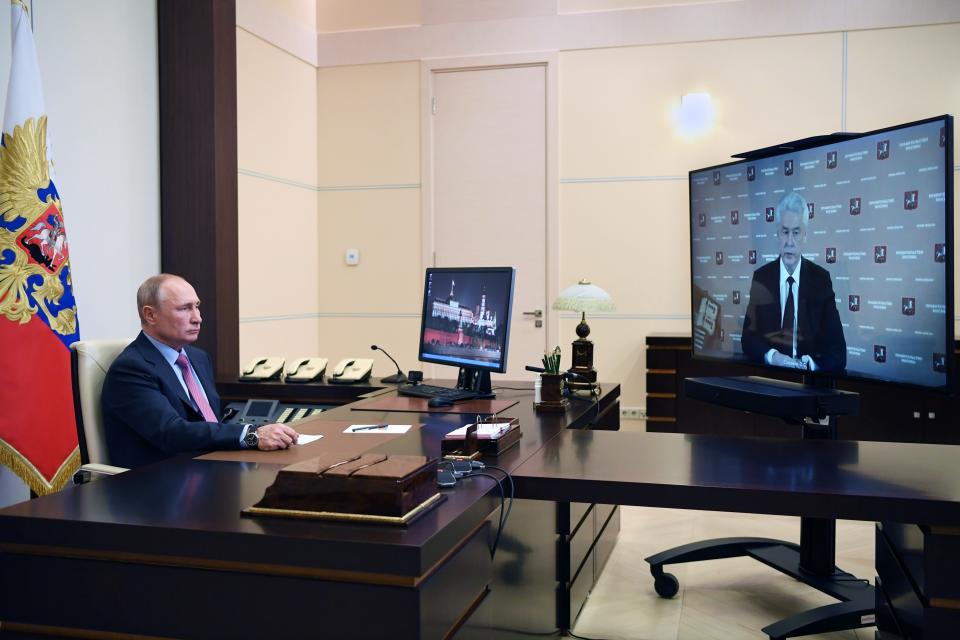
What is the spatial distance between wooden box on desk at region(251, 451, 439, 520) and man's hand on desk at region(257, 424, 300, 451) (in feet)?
2.35

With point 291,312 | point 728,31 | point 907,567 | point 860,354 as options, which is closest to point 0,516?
point 907,567

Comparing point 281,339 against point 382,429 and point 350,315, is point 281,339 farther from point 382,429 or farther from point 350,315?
point 382,429

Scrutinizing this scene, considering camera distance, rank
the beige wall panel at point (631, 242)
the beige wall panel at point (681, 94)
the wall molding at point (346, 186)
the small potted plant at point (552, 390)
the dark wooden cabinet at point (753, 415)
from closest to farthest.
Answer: the small potted plant at point (552, 390)
the dark wooden cabinet at point (753, 415)
the beige wall panel at point (681, 94)
the beige wall panel at point (631, 242)
the wall molding at point (346, 186)

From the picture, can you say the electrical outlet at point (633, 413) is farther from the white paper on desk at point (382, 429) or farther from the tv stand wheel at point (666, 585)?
the white paper on desk at point (382, 429)

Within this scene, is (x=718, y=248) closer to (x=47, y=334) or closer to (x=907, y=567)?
(x=907, y=567)

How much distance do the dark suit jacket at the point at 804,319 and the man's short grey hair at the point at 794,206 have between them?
16cm

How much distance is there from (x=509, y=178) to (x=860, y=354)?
3.70 m

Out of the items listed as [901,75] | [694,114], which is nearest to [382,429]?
[694,114]

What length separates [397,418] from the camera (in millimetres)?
3068

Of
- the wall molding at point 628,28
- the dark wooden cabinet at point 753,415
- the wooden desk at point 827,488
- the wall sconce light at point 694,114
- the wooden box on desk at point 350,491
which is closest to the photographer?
the wooden box on desk at point 350,491

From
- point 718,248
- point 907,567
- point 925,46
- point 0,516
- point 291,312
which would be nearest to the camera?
point 0,516

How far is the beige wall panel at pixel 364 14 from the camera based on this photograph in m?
6.34

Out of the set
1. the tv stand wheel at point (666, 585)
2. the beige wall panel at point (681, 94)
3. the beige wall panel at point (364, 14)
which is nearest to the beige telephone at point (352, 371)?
the tv stand wheel at point (666, 585)

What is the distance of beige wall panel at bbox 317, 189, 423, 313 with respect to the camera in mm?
6387
